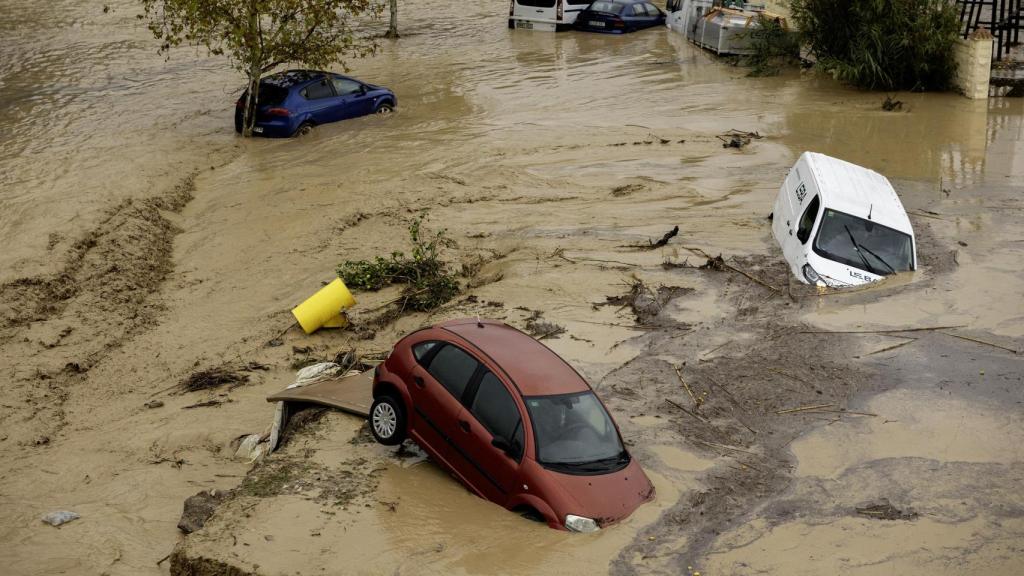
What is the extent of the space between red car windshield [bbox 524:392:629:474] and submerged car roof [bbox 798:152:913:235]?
20.6ft

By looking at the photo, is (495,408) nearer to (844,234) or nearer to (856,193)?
(844,234)

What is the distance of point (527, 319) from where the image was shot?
41.7 feet

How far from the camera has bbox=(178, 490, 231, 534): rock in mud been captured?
888 centimetres

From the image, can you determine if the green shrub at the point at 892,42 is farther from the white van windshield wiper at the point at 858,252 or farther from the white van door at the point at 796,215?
the white van windshield wiper at the point at 858,252

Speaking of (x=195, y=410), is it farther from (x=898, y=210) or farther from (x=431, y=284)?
(x=898, y=210)

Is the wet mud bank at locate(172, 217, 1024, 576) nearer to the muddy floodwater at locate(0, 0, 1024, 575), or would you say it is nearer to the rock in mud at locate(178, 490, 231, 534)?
the muddy floodwater at locate(0, 0, 1024, 575)

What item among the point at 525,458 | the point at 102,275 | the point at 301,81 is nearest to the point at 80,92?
the point at 301,81

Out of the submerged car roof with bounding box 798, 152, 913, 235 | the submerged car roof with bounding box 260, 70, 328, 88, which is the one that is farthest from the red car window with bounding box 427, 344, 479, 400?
the submerged car roof with bounding box 260, 70, 328, 88

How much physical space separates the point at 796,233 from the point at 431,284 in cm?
494

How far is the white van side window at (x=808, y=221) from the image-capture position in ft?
45.2

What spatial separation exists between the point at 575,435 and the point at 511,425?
0.56 metres

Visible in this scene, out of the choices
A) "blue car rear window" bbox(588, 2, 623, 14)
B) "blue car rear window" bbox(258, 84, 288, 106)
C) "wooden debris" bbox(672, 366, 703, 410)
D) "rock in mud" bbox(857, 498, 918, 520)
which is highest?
"blue car rear window" bbox(588, 2, 623, 14)

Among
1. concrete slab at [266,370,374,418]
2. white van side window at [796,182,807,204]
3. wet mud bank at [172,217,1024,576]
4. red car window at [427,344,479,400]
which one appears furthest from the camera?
white van side window at [796,182,807,204]

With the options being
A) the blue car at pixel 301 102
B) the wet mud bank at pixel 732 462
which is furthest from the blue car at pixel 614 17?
the wet mud bank at pixel 732 462
